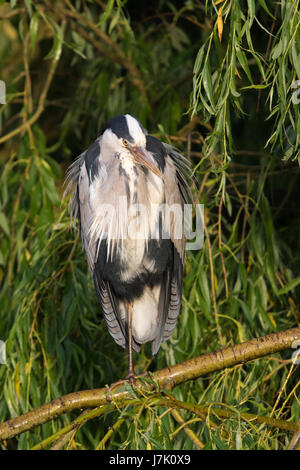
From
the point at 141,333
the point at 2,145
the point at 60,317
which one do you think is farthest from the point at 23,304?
the point at 2,145

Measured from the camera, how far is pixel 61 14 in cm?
249

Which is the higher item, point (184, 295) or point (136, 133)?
point (136, 133)

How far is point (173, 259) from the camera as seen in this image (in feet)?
6.57

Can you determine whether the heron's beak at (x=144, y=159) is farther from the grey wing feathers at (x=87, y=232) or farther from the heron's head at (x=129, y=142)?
the grey wing feathers at (x=87, y=232)

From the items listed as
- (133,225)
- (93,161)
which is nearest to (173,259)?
(133,225)

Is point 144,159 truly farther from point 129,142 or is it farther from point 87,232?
point 87,232

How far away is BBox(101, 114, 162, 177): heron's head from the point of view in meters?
1.74

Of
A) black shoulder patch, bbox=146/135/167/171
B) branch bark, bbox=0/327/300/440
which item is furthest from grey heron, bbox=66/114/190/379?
branch bark, bbox=0/327/300/440

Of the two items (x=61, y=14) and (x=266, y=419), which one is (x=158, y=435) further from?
(x=61, y=14)

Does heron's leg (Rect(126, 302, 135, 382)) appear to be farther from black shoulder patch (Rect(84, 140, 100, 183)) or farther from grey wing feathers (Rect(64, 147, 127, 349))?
black shoulder patch (Rect(84, 140, 100, 183))

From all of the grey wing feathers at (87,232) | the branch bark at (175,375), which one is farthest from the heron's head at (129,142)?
the branch bark at (175,375)

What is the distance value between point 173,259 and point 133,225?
215mm
